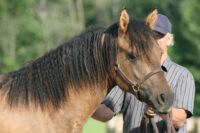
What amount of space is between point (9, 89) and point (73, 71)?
0.49 m

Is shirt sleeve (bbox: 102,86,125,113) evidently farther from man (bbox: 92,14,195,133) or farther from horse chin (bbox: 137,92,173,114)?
horse chin (bbox: 137,92,173,114)

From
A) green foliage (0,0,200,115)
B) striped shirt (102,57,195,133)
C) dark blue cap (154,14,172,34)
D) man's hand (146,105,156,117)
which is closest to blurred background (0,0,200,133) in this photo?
green foliage (0,0,200,115)

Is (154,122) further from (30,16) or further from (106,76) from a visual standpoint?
(30,16)

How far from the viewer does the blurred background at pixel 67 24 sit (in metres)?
31.8

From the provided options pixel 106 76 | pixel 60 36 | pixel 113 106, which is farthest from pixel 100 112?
pixel 60 36

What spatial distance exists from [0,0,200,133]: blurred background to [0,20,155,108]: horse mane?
10.0 m

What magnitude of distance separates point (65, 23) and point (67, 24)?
69 centimetres

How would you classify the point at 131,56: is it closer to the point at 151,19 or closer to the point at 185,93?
the point at 151,19

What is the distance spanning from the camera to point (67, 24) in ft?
156

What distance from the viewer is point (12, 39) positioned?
39.0 meters

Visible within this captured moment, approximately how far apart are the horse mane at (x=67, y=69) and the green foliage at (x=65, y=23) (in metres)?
14.5

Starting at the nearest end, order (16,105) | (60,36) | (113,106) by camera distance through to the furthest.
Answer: (16,105), (113,106), (60,36)

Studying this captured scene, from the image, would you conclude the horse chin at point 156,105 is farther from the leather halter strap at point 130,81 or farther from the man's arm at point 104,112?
the man's arm at point 104,112

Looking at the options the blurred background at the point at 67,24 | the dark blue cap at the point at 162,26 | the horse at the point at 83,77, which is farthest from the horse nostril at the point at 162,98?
the blurred background at the point at 67,24
